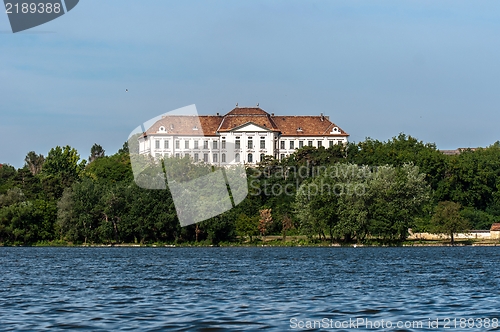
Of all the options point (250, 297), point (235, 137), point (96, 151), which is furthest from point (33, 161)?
point (250, 297)

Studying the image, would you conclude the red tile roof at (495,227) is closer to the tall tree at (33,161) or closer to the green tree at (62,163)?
the green tree at (62,163)

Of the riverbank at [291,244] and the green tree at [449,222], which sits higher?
the green tree at [449,222]

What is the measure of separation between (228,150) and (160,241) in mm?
51393

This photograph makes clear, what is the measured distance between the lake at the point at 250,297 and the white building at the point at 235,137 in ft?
268

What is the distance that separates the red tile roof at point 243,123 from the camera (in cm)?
12050

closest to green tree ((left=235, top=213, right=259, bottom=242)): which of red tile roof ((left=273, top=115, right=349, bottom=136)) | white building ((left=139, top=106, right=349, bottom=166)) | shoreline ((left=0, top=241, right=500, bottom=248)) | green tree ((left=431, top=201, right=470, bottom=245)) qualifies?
shoreline ((left=0, top=241, right=500, bottom=248))

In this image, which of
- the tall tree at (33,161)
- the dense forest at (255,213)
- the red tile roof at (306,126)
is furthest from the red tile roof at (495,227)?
the tall tree at (33,161)

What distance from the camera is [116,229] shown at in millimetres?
69938

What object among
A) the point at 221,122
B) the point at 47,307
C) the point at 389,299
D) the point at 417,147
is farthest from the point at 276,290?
the point at 221,122

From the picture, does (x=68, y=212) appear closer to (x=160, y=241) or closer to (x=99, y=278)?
(x=160, y=241)

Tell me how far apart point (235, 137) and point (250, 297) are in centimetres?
9721

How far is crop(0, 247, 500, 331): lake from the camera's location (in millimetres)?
18141

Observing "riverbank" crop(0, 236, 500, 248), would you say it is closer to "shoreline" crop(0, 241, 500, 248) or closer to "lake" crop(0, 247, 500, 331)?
"shoreline" crop(0, 241, 500, 248)

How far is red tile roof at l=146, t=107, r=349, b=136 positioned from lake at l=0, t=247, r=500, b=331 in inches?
3249
